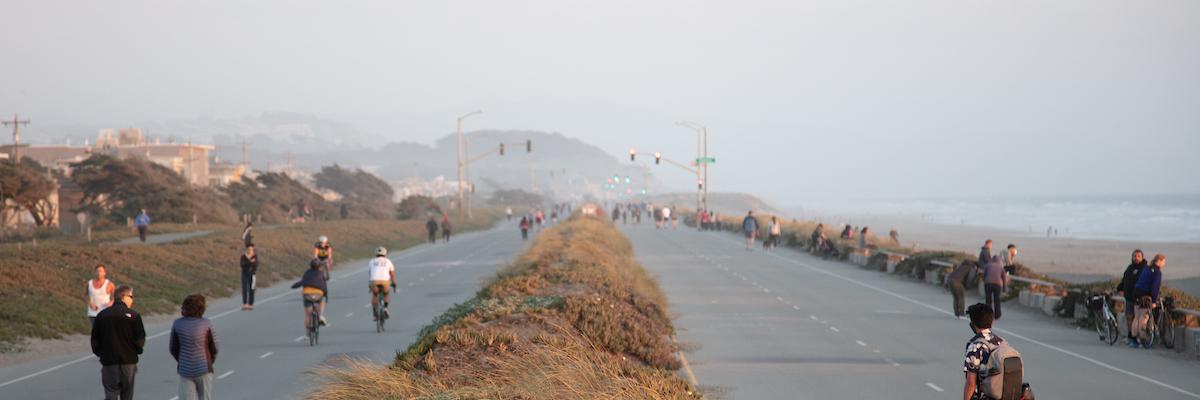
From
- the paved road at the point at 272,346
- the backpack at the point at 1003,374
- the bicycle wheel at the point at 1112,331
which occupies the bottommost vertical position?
the paved road at the point at 272,346

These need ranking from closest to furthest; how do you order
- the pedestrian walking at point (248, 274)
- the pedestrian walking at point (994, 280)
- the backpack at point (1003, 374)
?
the backpack at point (1003, 374) → the pedestrian walking at point (994, 280) → the pedestrian walking at point (248, 274)

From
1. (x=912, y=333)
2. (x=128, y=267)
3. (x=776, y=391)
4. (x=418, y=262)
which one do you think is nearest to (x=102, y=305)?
(x=776, y=391)

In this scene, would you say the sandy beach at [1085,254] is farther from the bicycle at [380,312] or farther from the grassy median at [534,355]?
the grassy median at [534,355]

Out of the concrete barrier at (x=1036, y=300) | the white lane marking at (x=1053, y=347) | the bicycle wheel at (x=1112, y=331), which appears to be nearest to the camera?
the white lane marking at (x=1053, y=347)

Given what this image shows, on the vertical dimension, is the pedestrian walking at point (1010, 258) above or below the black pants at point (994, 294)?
above

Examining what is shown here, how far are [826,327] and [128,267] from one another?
18.7 meters

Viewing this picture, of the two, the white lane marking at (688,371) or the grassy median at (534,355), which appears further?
the white lane marking at (688,371)

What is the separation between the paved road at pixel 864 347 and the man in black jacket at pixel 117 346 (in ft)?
22.1

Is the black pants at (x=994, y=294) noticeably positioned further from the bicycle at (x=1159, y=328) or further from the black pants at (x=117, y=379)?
the black pants at (x=117, y=379)

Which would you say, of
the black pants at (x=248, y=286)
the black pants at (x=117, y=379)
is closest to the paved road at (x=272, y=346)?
the black pants at (x=248, y=286)

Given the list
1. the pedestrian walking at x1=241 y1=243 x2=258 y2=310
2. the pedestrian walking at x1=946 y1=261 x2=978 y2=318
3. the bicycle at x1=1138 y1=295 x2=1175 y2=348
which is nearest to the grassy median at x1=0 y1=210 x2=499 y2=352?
the pedestrian walking at x1=241 y1=243 x2=258 y2=310

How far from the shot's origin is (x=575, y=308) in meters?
16.6

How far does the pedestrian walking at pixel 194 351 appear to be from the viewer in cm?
1226

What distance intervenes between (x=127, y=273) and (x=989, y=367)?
88.1ft
